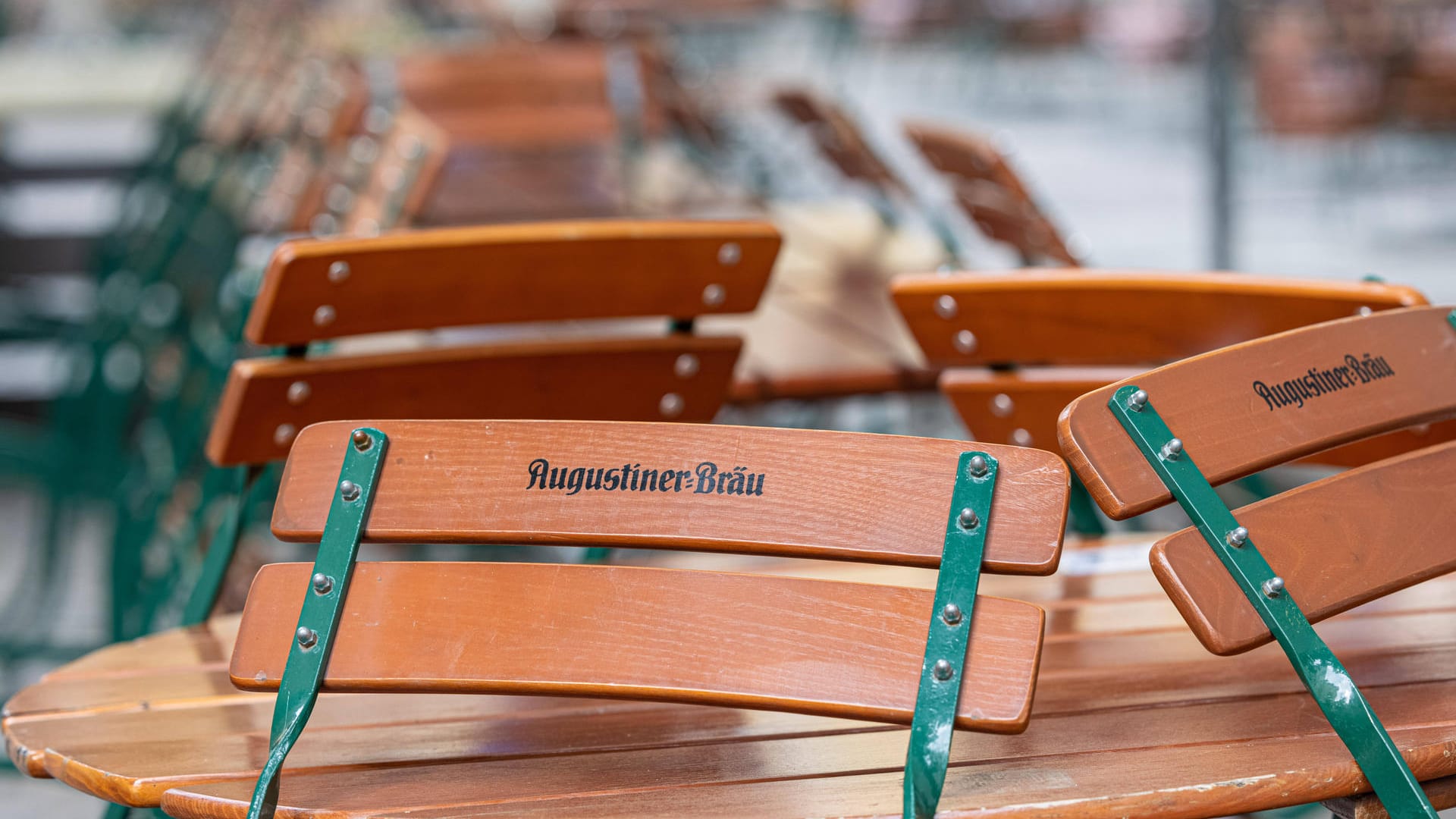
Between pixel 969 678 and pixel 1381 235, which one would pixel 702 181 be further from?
pixel 969 678

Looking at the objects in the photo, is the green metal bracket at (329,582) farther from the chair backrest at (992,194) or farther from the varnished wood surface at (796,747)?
the chair backrest at (992,194)

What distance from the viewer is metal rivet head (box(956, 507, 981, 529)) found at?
1.03 metres

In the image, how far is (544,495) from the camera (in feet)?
3.66

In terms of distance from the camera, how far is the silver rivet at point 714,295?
63.7 inches

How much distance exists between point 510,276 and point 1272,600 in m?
0.79

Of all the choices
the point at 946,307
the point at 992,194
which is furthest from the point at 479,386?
the point at 992,194

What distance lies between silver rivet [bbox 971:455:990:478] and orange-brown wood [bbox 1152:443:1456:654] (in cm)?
12

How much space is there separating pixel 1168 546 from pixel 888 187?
2458 mm

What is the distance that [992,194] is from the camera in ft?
8.81

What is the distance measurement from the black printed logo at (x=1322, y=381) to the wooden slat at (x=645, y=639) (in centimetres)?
25

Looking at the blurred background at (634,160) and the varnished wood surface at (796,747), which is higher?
the varnished wood surface at (796,747)

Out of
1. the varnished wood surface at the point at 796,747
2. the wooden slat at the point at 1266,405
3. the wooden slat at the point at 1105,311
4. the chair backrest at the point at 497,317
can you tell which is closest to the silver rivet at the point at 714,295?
the chair backrest at the point at 497,317

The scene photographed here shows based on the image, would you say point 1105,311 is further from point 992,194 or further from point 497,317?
point 992,194

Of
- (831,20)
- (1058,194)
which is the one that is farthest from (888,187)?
(831,20)
